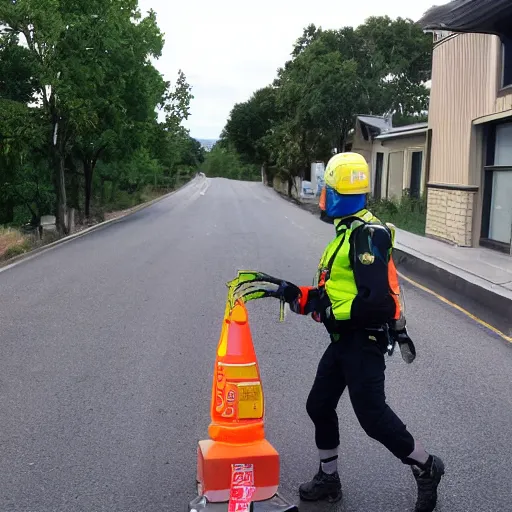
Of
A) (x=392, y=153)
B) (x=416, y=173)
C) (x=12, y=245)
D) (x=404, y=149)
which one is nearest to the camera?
(x=12, y=245)

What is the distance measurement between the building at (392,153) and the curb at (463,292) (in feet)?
33.6

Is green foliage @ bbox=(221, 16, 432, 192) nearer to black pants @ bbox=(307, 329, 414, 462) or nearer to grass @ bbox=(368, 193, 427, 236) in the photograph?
grass @ bbox=(368, 193, 427, 236)

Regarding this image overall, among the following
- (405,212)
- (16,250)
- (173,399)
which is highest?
(405,212)

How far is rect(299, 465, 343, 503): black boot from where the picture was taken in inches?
139

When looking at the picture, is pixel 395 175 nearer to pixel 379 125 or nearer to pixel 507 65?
pixel 379 125

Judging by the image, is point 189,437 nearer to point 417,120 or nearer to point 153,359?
point 153,359

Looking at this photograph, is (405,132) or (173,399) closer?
(173,399)

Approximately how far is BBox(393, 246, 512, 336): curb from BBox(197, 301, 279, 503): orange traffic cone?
195 inches

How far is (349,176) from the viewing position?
3.40 meters

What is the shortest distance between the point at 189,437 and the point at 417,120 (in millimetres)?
43502

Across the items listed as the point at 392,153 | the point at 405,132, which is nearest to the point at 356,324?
the point at 405,132

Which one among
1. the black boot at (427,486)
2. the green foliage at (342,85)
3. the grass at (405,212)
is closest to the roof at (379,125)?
the green foliage at (342,85)

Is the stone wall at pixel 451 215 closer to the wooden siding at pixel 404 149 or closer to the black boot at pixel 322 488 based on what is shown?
the wooden siding at pixel 404 149

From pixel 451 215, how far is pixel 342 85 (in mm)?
16313
